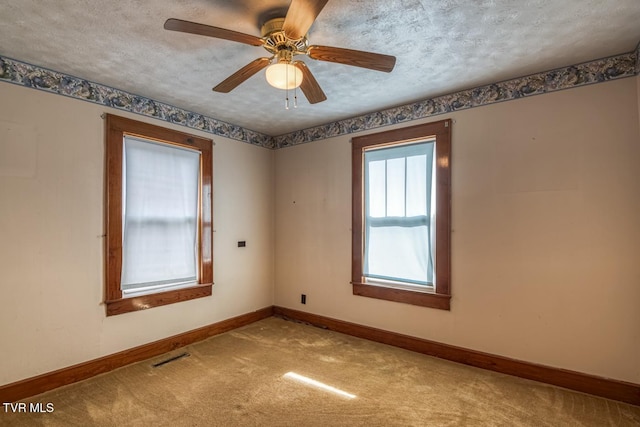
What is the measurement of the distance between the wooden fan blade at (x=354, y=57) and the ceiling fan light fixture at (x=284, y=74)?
0.47 ft

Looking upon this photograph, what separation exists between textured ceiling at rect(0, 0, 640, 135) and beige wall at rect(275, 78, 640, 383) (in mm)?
457

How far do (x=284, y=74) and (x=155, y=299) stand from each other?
8.47 ft

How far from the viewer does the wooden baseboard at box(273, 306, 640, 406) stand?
2.32m

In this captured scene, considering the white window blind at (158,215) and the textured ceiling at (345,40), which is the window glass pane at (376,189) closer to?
the textured ceiling at (345,40)

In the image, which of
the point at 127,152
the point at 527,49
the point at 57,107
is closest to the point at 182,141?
the point at 127,152

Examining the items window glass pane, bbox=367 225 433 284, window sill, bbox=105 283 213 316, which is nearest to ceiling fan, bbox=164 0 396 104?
window glass pane, bbox=367 225 433 284

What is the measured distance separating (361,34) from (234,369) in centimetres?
288

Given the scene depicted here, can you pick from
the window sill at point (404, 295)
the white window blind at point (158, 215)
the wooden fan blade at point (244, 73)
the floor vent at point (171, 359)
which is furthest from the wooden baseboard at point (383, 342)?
the wooden fan blade at point (244, 73)

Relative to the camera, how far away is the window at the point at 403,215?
309 cm

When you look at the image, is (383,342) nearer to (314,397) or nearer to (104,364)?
(314,397)

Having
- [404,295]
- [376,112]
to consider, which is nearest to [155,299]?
[404,295]

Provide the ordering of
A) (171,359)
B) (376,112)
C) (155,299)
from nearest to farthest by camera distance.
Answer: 1. (171,359)
2. (155,299)
3. (376,112)

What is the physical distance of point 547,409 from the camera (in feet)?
7.27

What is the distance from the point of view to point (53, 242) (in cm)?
255
